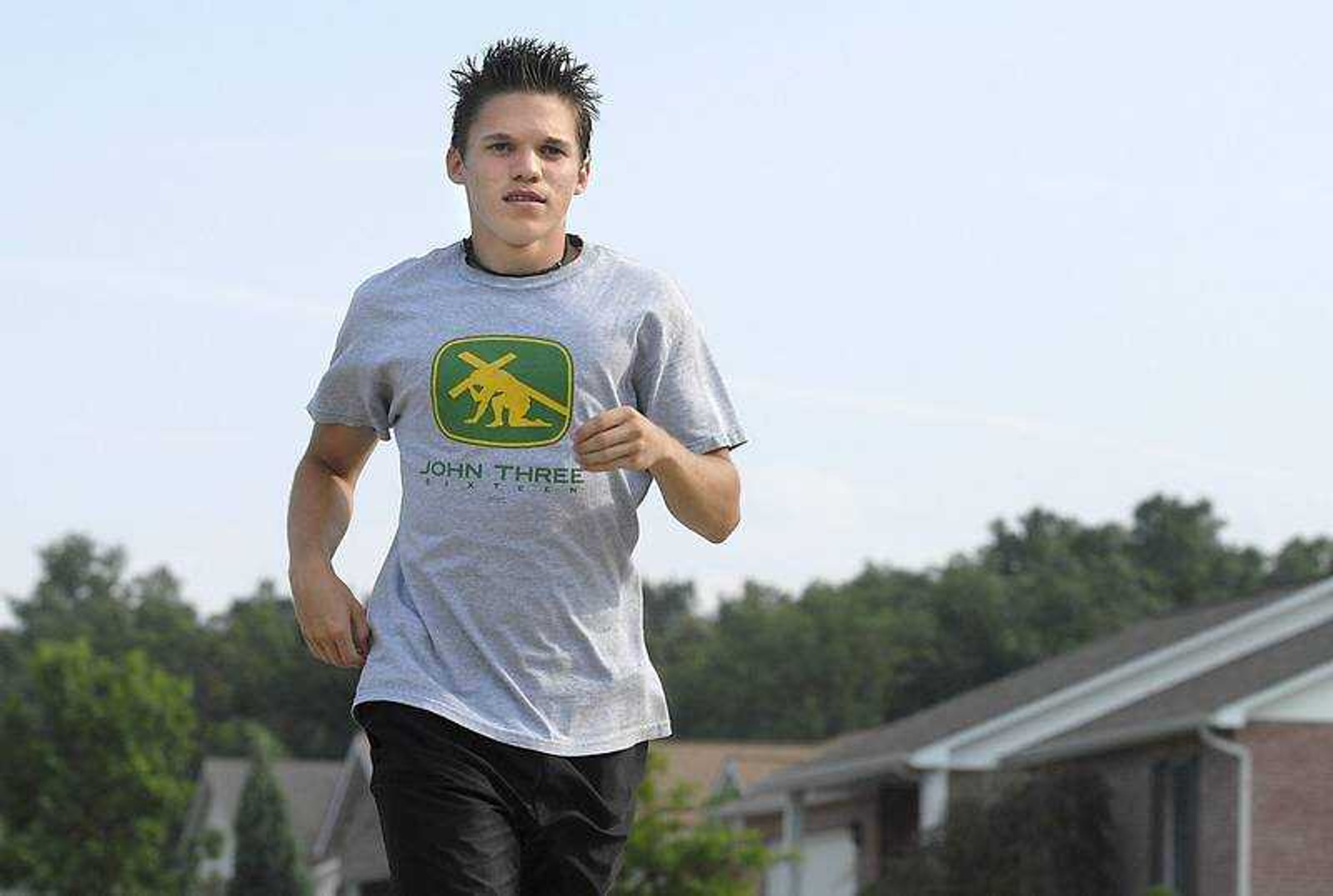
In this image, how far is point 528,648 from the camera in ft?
14.1

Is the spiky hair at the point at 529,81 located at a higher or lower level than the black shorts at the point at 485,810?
higher

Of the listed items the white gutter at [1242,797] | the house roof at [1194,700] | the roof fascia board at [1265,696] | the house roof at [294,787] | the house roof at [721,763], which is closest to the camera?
the roof fascia board at [1265,696]

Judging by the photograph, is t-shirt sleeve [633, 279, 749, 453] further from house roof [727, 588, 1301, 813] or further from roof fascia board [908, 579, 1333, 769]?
house roof [727, 588, 1301, 813]

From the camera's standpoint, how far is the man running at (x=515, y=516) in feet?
13.9

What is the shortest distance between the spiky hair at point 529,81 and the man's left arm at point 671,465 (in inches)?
21.1

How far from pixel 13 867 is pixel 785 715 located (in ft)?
136

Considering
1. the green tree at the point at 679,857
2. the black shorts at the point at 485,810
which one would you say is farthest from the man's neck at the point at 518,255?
the green tree at the point at 679,857

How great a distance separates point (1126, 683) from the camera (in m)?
28.9

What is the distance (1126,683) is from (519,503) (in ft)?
83.1

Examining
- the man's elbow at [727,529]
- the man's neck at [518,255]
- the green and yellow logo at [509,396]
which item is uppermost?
the man's neck at [518,255]

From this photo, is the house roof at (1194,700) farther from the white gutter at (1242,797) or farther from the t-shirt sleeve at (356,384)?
the t-shirt sleeve at (356,384)

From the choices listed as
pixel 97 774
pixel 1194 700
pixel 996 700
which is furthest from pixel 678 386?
pixel 97 774

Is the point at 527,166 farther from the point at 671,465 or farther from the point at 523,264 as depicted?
the point at 671,465

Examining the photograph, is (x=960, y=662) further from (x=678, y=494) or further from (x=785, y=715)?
(x=678, y=494)
